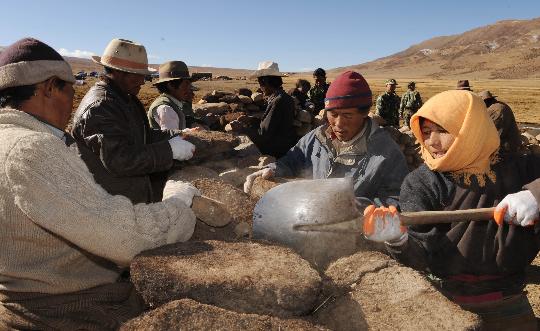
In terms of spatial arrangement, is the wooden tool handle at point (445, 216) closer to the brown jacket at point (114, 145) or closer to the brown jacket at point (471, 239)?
the brown jacket at point (471, 239)

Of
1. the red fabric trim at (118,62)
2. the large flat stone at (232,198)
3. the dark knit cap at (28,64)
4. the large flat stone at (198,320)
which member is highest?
the red fabric trim at (118,62)

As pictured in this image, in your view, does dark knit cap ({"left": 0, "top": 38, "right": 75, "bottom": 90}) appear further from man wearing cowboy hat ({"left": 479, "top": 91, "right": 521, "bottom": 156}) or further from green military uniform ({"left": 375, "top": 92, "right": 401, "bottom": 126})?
green military uniform ({"left": 375, "top": 92, "right": 401, "bottom": 126})

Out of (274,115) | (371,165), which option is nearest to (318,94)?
(274,115)

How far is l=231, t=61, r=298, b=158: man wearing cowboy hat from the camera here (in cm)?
591

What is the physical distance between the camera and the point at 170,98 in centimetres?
511

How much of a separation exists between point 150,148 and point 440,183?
70.3 inches

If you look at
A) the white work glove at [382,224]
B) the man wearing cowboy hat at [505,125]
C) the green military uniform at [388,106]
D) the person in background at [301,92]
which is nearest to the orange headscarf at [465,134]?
the white work glove at [382,224]

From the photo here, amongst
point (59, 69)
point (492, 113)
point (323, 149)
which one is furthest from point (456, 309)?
point (492, 113)

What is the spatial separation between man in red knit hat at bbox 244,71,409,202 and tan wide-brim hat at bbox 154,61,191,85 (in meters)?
2.60

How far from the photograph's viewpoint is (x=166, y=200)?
188 cm

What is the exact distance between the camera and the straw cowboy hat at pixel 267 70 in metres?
6.06

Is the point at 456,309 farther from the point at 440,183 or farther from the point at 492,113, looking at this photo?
the point at 492,113

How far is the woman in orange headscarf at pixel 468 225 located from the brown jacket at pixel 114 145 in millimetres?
1579

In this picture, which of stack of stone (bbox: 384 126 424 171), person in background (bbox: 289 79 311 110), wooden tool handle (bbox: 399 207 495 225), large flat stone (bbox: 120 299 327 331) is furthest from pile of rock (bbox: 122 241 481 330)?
stack of stone (bbox: 384 126 424 171)
